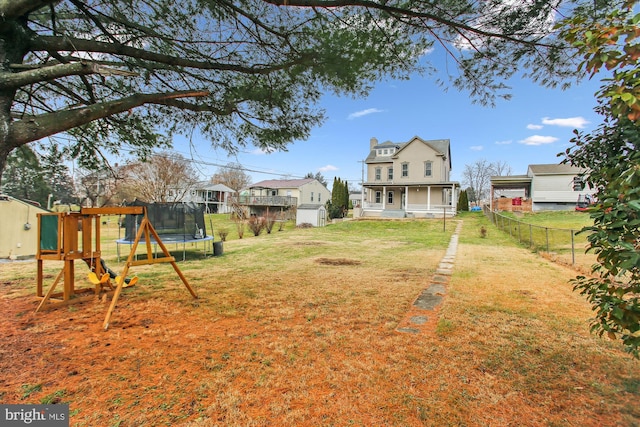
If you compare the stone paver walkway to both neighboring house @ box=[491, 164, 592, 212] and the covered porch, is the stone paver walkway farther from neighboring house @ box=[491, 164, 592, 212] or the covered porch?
neighboring house @ box=[491, 164, 592, 212]

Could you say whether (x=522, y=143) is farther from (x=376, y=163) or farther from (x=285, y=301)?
(x=285, y=301)

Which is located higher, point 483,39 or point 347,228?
point 483,39

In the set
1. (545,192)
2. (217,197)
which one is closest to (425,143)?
(545,192)

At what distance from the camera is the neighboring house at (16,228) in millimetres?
9852

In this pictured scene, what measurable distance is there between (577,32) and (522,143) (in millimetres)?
23243

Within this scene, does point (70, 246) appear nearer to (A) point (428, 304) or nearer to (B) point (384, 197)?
(A) point (428, 304)

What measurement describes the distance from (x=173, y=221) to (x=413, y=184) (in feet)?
71.8

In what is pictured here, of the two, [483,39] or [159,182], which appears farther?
[159,182]

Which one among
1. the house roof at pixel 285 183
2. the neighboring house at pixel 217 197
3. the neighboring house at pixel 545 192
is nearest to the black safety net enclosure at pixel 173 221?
the neighboring house at pixel 545 192

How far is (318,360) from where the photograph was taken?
2.95 metres

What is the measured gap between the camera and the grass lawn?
2180 mm

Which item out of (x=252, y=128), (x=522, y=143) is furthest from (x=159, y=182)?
(x=522, y=143)

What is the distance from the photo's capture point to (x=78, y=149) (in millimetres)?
5125

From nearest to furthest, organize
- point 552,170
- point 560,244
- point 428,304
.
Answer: point 428,304
point 560,244
point 552,170
